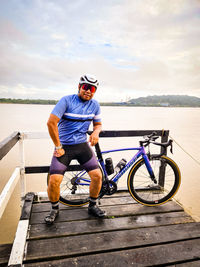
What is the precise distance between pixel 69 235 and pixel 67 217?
36cm

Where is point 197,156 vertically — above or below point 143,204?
below

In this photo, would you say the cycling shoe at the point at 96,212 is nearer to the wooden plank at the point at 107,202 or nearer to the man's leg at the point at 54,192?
the wooden plank at the point at 107,202

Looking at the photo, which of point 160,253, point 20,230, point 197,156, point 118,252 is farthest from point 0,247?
point 197,156

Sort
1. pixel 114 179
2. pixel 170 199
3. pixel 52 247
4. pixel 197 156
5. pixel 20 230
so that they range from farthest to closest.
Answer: pixel 197 156 → pixel 170 199 → pixel 114 179 → pixel 20 230 → pixel 52 247

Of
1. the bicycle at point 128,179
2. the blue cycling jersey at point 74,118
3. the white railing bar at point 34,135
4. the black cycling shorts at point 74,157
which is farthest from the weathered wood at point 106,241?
the white railing bar at point 34,135

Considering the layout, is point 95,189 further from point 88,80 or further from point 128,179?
point 88,80

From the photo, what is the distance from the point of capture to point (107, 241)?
2049 mm

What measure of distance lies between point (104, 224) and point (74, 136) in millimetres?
1247

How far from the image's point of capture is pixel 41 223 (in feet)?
7.67

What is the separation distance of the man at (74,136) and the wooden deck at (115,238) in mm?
220

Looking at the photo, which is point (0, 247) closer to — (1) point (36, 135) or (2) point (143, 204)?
(1) point (36, 135)

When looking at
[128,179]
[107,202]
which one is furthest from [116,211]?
[128,179]

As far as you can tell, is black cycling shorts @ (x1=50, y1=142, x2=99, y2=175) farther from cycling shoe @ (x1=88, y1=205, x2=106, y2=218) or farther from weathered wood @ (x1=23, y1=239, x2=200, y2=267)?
weathered wood @ (x1=23, y1=239, x2=200, y2=267)

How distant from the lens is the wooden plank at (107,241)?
1.87m
